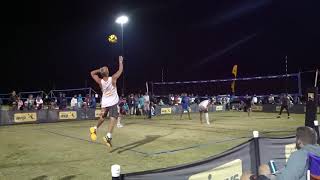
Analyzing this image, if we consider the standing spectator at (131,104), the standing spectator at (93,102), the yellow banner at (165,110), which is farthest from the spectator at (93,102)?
the yellow banner at (165,110)

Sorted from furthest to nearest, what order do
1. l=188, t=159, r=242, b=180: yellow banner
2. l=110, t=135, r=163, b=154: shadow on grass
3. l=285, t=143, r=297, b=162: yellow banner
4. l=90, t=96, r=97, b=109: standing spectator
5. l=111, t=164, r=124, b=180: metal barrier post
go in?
l=90, t=96, r=97, b=109: standing spectator < l=110, t=135, r=163, b=154: shadow on grass < l=285, t=143, r=297, b=162: yellow banner < l=188, t=159, r=242, b=180: yellow banner < l=111, t=164, r=124, b=180: metal barrier post

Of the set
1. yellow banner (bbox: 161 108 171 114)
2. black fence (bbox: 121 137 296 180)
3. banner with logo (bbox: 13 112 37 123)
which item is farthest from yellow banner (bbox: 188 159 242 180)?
yellow banner (bbox: 161 108 171 114)

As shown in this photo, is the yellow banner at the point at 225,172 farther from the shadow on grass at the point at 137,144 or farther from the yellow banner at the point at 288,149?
the shadow on grass at the point at 137,144

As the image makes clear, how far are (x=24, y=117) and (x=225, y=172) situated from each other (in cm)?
2156

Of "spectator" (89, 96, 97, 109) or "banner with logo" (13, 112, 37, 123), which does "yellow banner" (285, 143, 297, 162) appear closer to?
"banner with logo" (13, 112, 37, 123)

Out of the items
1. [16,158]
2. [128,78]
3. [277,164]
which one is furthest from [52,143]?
[128,78]

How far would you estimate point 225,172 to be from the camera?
216 inches

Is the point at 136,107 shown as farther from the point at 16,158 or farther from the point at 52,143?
the point at 16,158

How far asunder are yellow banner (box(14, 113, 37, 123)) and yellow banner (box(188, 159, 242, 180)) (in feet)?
69.5

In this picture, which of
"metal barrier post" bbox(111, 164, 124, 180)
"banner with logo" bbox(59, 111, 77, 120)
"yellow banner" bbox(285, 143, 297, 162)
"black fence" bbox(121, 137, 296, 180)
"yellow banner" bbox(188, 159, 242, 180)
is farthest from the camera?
"banner with logo" bbox(59, 111, 77, 120)

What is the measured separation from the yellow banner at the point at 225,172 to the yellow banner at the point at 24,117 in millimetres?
21187

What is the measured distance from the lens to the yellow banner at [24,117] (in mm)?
24719

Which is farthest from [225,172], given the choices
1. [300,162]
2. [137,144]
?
[137,144]

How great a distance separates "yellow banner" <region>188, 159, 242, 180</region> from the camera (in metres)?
4.97
